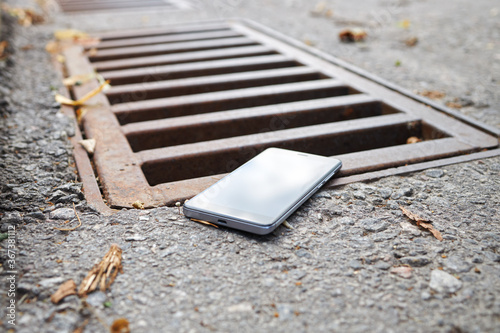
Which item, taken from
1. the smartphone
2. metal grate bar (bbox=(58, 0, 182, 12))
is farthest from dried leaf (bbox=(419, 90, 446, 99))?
metal grate bar (bbox=(58, 0, 182, 12))

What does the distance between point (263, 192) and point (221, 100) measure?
96 cm

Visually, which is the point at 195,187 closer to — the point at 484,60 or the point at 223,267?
the point at 223,267

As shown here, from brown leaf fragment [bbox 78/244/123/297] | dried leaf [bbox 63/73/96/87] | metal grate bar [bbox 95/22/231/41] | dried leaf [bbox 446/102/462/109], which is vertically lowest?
dried leaf [bbox 446/102/462/109]

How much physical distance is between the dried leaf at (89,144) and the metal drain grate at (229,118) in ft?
0.07

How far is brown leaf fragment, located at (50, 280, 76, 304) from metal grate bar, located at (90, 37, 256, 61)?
2.26 m

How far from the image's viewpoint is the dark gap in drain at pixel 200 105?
204cm

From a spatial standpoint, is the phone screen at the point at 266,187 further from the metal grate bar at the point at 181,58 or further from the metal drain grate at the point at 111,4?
the metal drain grate at the point at 111,4

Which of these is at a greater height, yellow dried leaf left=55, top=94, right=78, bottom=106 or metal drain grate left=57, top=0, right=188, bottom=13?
metal drain grate left=57, top=0, right=188, bottom=13

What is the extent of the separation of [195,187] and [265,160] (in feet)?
0.80

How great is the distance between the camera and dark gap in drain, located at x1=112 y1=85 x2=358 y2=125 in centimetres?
204

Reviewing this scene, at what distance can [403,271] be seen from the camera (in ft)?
3.34

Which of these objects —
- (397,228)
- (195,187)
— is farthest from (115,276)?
(397,228)

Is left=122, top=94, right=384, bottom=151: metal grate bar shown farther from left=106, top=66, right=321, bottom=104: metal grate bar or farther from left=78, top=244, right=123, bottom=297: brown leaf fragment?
left=78, top=244, right=123, bottom=297: brown leaf fragment

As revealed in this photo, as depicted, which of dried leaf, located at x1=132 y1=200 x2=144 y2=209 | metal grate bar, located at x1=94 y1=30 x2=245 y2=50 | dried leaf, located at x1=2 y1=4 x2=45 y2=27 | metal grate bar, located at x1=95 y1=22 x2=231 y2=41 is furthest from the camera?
dried leaf, located at x1=2 y1=4 x2=45 y2=27
